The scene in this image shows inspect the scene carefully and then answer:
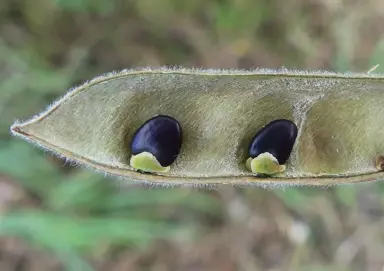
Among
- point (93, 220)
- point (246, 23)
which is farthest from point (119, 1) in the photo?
point (93, 220)

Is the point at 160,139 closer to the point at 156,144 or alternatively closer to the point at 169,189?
the point at 156,144

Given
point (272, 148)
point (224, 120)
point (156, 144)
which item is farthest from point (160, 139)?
point (272, 148)

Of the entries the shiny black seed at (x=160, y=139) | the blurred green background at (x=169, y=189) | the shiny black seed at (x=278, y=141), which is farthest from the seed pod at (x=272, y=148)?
the blurred green background at (x=169, y=189)

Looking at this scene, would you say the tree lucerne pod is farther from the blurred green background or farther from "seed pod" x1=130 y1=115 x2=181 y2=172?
the blurred green background

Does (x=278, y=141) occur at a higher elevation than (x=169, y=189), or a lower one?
lower

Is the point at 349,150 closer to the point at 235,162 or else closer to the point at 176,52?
the point at 235,162

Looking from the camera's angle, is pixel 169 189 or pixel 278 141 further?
pixel 169 189
